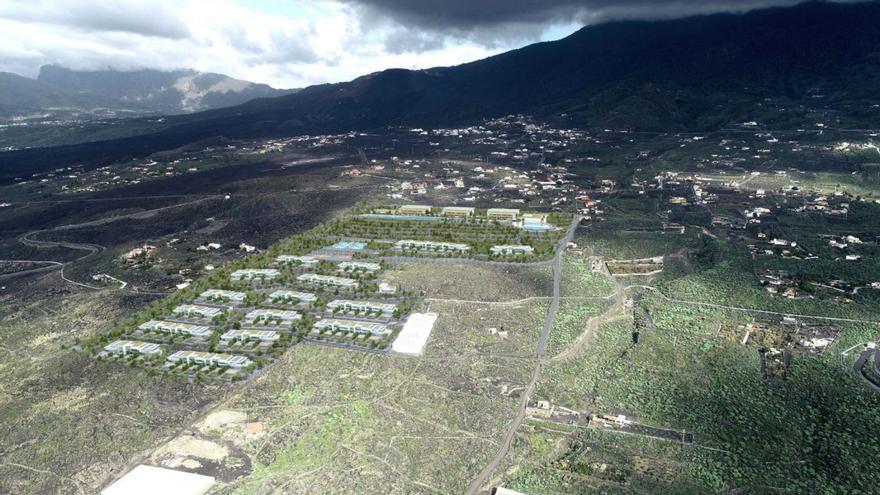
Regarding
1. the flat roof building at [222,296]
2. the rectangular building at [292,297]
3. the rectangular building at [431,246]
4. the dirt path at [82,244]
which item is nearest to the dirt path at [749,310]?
the rectangular building at [431,246]

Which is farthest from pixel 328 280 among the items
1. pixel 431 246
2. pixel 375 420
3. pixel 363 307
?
pixel 375 420

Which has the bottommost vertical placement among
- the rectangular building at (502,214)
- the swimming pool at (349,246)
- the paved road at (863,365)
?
the paved road at (863,365)

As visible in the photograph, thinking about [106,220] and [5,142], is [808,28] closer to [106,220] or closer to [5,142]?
[106,220]

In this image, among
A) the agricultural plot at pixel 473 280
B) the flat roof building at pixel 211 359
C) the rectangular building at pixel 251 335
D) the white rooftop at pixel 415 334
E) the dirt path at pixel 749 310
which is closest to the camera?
the flat roof building at pixel 211 359

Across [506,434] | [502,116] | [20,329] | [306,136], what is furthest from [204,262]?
[502,116]

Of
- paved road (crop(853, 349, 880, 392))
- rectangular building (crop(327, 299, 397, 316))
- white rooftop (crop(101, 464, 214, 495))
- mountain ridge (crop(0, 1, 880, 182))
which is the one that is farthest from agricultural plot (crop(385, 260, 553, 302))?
mountain ridge (crop(0, 1, 880, 182))

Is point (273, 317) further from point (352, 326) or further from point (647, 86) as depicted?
point (647, 86)

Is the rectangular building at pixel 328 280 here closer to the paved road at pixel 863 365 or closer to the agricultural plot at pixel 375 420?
the agricultural plot at pixel 375 420
